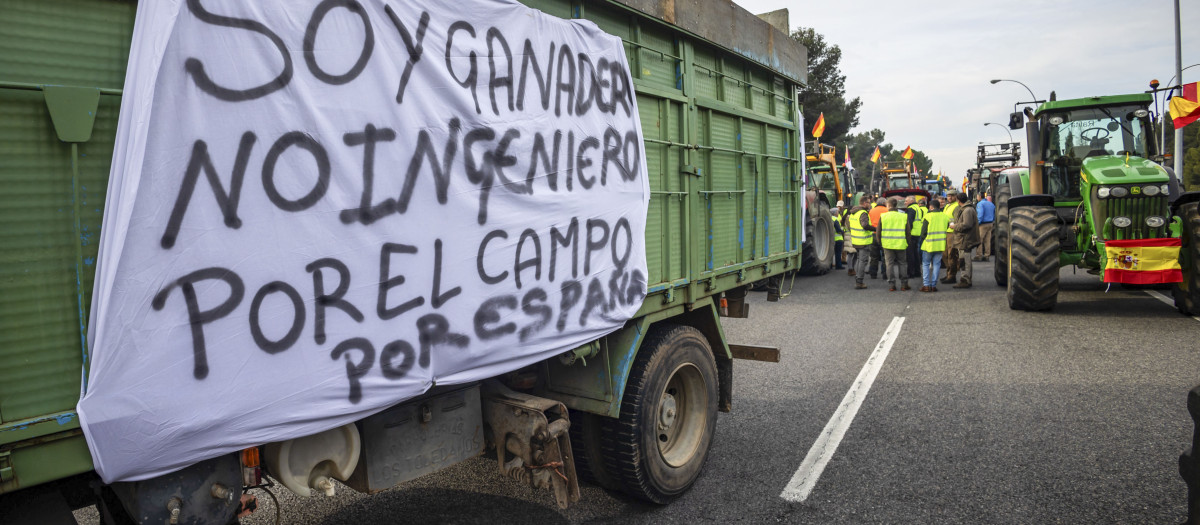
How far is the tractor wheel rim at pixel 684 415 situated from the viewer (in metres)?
4.38

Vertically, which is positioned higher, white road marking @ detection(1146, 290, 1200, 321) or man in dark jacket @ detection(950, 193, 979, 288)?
man in dark jacket @ detection(950, 193, 979, 288)

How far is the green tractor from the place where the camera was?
9070 mm

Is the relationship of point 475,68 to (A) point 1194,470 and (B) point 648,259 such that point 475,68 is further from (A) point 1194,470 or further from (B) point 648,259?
(A) point 1194,470

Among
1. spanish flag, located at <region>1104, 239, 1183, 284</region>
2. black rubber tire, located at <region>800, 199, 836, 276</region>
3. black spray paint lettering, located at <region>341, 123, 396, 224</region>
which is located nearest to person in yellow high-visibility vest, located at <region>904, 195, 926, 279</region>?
black rubber tire, located at <region>800, 199, 836, 276</region>

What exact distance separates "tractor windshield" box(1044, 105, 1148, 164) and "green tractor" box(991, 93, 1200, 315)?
0.01 metres

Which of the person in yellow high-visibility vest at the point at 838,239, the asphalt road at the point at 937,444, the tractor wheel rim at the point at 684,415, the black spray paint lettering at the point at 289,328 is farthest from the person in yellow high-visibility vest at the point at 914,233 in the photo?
the black spray paint lettering at the point at 289,328

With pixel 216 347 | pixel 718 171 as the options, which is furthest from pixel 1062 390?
pixel 216 347

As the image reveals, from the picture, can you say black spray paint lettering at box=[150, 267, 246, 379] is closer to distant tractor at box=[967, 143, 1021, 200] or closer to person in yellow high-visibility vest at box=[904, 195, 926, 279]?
person in yellow high-visibility vest at box=[904, 195, 926, 279]

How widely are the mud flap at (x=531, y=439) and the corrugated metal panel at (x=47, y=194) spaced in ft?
5.78

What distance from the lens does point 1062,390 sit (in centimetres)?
625

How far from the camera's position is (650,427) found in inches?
157

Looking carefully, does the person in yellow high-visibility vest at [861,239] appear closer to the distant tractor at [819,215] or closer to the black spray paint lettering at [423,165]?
the distant tractor at [819,215]

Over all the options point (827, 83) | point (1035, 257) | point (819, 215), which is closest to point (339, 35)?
point (1035, 257)

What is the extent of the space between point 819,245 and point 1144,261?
23.5 ft
